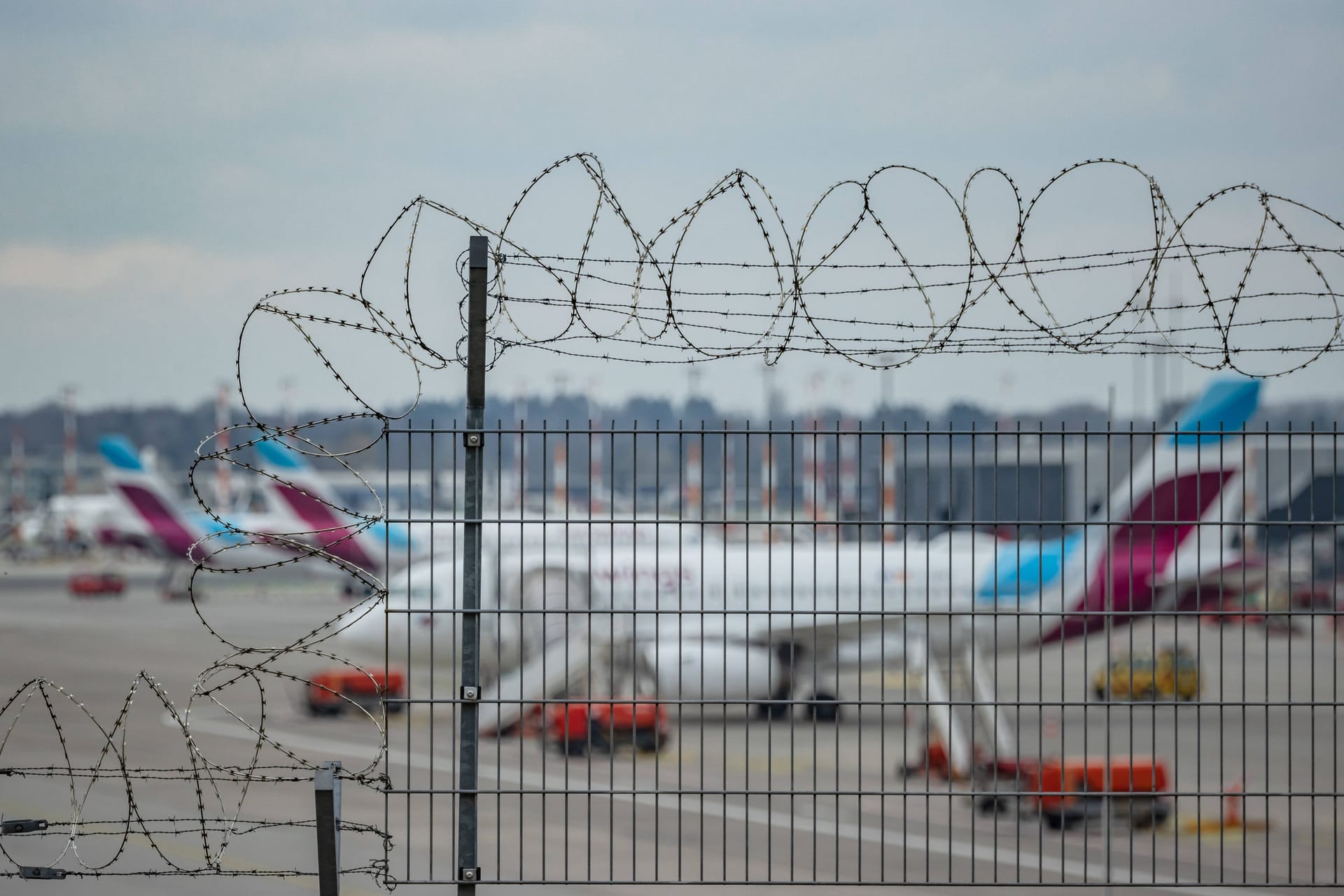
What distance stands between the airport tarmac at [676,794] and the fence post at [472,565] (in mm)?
196

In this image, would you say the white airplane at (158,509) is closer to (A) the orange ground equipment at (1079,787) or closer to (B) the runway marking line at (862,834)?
(B) the runway marking line at (862,834)

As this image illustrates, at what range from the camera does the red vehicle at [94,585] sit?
166ft

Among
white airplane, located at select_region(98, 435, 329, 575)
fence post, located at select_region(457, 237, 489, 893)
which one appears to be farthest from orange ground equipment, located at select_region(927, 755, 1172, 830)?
white airplane, located at select_region(98, 435, 329, 575)

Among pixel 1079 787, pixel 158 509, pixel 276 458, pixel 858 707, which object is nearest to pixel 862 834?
pixel 858 707

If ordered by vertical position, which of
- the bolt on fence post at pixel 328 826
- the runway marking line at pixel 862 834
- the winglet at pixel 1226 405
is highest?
the winglet at pixel 1226 405

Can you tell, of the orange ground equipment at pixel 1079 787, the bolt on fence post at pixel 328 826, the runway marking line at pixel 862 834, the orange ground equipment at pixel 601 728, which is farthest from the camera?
the orange ground equipment at pixel 601 728

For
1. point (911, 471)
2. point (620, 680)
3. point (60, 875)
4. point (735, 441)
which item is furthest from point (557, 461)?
point (60, 875)

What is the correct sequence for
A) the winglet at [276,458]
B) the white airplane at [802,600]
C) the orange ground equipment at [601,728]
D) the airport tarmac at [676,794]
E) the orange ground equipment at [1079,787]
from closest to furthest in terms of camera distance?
the airport tarmac at [676,794] → the orange ground equipment at [1079,787] → the orange ground equipment at [601,728] → the white airplane at [802,600] → the winglet at [276,458]

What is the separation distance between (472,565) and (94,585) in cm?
4954

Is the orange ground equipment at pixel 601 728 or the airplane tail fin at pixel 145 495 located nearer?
the orange ground equipment at pixel 601 728

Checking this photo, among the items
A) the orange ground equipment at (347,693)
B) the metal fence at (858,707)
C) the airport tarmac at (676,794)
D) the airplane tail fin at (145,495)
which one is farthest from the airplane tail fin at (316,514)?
the orange ground equipment at (347,693)

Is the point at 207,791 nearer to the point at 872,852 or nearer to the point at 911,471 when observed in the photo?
the point at 872,852

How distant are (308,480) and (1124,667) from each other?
2555 cm

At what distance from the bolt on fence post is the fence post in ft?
1.63
